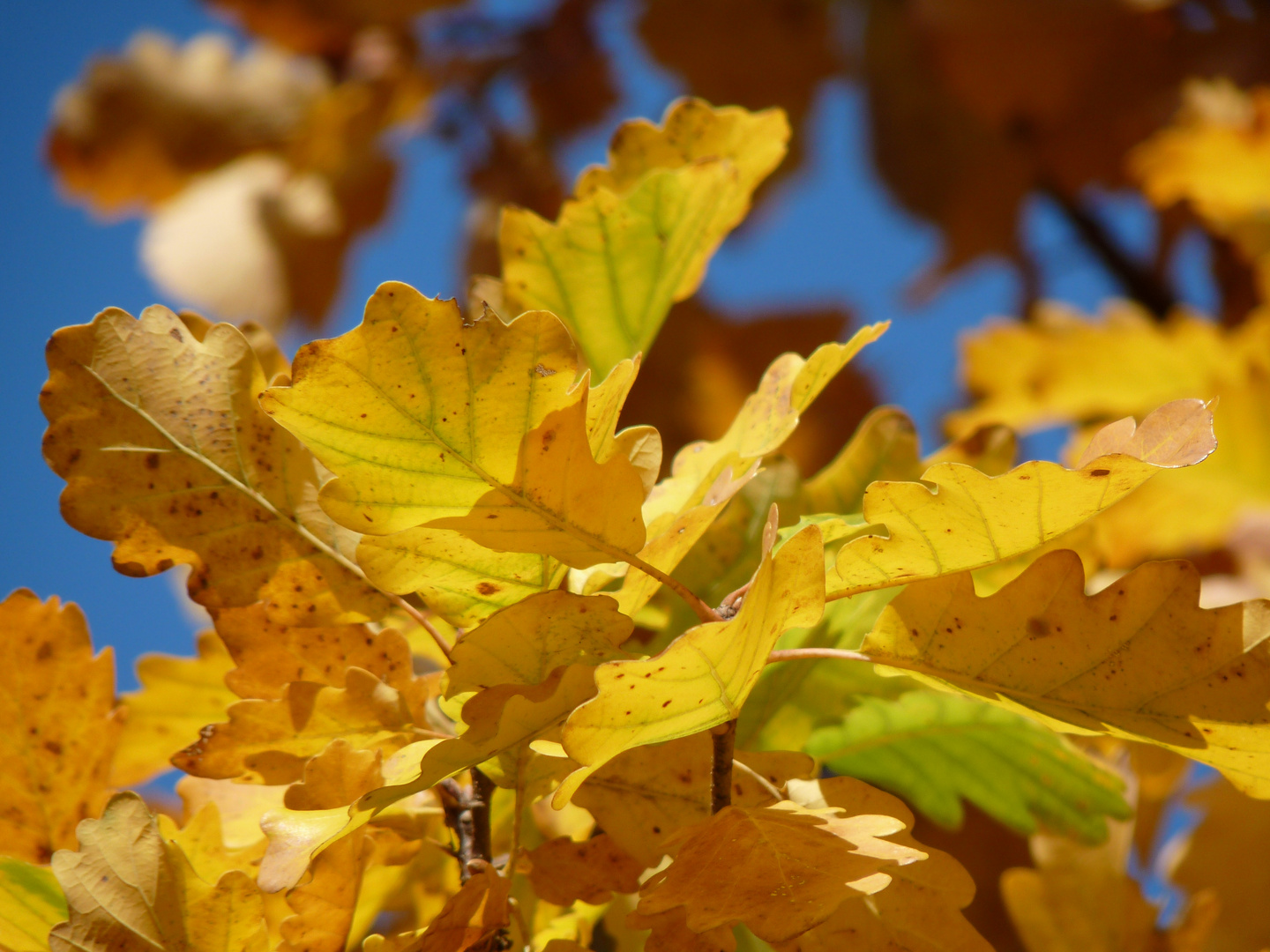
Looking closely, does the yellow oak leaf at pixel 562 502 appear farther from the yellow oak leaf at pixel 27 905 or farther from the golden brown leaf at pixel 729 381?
the golden brown leaf at pixel 729 381

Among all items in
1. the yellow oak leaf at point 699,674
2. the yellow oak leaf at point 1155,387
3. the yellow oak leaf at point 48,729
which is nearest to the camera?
the yellow oak leaf at point 699,674

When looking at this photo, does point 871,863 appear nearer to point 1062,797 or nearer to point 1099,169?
point 1062,797

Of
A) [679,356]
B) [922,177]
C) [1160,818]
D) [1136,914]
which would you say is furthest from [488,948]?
[922,177]

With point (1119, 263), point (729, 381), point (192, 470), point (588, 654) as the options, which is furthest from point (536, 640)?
point (1119, 263)

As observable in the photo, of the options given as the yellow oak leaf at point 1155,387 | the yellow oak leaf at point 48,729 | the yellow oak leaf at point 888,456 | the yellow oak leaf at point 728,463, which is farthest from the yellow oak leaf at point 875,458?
the yellow oak leaf at point 1155,387

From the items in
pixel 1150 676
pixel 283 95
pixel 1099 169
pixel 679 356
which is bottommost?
pixel 1150 676

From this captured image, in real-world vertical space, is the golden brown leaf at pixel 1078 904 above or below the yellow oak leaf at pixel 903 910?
below
